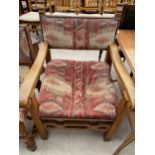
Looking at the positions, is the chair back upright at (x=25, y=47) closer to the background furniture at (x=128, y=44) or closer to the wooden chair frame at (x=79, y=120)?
the wooden chair frame at (x=79, y=120)

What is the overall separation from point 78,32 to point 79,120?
0.63 metres

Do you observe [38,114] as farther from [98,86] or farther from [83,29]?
[83,29]

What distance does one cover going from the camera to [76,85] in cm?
140

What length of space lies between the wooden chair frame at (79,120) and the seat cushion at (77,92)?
0.19 ft

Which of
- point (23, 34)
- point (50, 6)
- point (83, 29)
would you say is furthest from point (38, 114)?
point (50, 6)

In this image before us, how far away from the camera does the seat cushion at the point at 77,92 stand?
1.16 m

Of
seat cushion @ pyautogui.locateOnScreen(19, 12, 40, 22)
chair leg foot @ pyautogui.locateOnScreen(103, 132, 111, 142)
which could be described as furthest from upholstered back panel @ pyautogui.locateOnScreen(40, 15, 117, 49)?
seat cushion @ pyautogui.locateOnScreen(19, 12, 40, 22)

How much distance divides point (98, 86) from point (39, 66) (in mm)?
437

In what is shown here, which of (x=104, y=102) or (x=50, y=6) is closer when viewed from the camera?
(x=104, y=102)

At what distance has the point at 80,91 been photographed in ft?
4.43

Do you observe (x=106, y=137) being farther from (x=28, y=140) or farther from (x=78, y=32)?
(x=78, y=32)

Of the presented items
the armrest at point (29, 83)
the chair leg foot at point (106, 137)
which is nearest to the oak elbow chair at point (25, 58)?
the armrest at point (29, 83)

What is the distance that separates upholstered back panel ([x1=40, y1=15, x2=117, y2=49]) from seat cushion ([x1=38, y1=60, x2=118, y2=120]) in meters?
0.16
